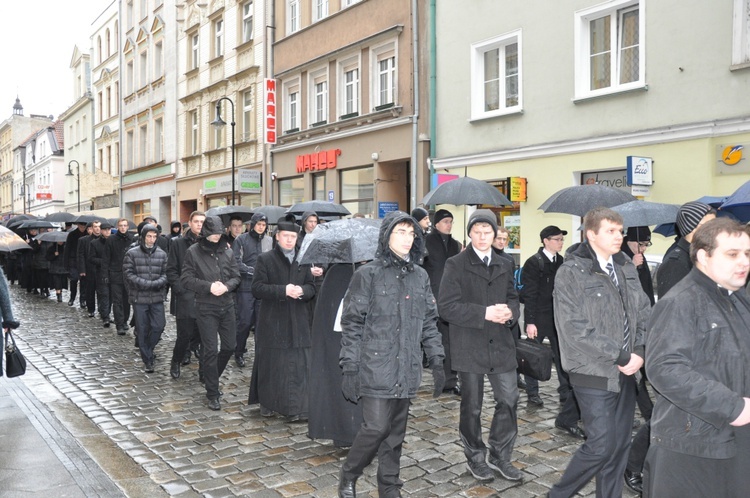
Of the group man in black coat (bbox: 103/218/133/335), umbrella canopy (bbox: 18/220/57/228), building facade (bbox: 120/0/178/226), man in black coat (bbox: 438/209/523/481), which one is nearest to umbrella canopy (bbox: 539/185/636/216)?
man in black coat (bbox: 438/209/523/481)

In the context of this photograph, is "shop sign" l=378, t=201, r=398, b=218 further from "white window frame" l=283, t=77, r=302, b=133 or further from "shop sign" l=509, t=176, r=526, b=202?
"white window frame" l=283, t=77, r=302, b=133

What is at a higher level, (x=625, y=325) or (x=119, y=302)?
(x=625, y=325)

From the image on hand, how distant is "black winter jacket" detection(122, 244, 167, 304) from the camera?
9.48m

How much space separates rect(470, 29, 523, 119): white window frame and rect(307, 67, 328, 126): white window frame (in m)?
6.88

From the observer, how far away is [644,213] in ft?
24.5

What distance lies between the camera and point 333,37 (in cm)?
2172

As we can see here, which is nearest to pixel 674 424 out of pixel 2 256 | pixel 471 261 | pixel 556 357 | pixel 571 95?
pixel 471 261

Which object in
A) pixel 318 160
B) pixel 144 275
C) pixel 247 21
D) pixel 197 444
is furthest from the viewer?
pixel 247 21

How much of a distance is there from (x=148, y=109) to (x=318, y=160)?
16897 mm

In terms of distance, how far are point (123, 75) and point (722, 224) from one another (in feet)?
134

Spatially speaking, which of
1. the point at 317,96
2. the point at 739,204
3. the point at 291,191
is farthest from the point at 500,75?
the point at 739,204

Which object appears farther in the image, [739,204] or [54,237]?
[54,237]

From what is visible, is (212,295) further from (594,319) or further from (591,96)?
(591,96)

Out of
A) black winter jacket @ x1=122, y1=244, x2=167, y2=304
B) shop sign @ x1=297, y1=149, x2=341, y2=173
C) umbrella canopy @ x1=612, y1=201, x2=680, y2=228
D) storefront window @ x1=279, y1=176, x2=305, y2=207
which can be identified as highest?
shop sign @ x1=297, y1=149, x2=341, y2=173
